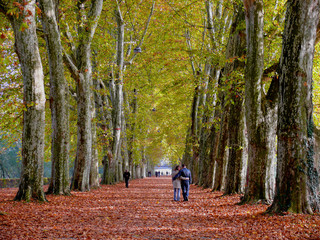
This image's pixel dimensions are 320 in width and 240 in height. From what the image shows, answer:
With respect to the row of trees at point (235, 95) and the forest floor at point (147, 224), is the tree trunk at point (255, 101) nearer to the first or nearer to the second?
the row of trees at point (235, 95)

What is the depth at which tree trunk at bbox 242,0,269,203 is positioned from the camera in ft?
34.7

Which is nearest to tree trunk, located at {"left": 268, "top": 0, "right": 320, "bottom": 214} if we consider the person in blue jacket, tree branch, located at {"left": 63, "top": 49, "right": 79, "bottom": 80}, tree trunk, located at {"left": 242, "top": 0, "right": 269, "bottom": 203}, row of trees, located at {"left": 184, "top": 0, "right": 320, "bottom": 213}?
row of trees, located at {"left": 184, "top": 0, "right": 320, "bottom": 213}

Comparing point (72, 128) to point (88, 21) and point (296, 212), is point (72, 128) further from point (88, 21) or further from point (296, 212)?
point (296, 212)

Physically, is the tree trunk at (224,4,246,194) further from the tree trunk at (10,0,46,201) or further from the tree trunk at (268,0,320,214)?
the tree trunk at (10,0,46,201)

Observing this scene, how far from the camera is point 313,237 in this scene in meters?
6.13

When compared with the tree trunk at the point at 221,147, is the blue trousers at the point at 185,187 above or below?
below

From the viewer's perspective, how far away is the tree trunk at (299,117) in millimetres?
7816

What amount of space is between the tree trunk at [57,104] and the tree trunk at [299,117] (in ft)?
29.4

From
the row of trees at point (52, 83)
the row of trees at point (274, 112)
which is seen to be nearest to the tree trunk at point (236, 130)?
the row of trees at point (274, 112)

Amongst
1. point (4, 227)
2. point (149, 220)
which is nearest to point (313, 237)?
point (149, 220)

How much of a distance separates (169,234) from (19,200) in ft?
20.4

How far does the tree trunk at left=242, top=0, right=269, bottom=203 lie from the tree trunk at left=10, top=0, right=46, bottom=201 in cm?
690

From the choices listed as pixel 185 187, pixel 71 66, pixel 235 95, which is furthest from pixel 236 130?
pixel 71 66

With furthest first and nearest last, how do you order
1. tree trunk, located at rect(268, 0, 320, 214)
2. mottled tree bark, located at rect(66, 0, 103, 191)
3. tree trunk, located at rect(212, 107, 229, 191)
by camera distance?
1. tree trunk, located at rect(212, 107, 229, 191)
2. mottled tree bark, located at rect(66, 0, 103, 191)
3. tree trunk, located at rect(268, 0, 320, 214)
